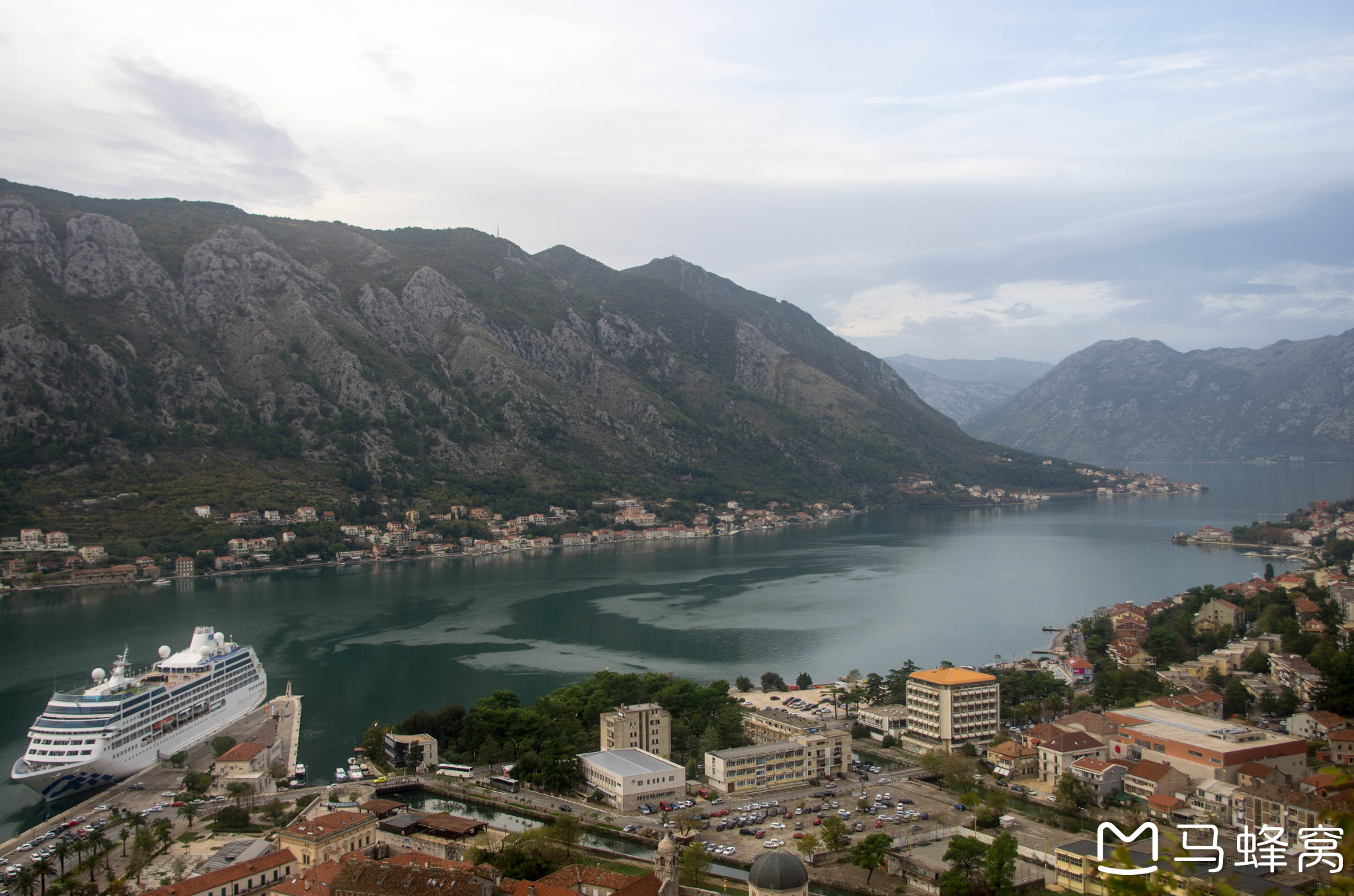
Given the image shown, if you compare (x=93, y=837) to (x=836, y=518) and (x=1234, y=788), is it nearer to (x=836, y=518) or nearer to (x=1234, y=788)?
(x=1234, y=788)

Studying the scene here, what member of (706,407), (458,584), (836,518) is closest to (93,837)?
(458,584)

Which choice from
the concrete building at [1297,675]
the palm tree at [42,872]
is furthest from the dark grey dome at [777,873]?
the concrete building at [1297,675]

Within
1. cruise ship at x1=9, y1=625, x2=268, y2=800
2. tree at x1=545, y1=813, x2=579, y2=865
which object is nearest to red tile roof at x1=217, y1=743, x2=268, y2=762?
cruise ship at x1=9, y1=625, x2=268, y2=800

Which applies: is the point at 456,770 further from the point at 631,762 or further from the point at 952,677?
the point at 952,677

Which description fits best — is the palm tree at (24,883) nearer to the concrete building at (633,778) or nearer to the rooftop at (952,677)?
the concrete building at (633,778)

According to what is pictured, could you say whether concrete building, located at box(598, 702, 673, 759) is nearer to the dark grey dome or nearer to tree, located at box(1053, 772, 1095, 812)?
tree, located at box(1053, 772, 1095, 812)

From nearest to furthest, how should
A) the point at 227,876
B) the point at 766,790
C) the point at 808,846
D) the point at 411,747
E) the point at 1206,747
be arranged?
the point at 227,876 < the point at 808,846 < the point at 1206,747 < the point at 766,790 < the point at 411,747

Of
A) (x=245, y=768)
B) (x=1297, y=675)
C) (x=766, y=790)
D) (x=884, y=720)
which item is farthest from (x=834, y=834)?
(x=1297, y=675)
